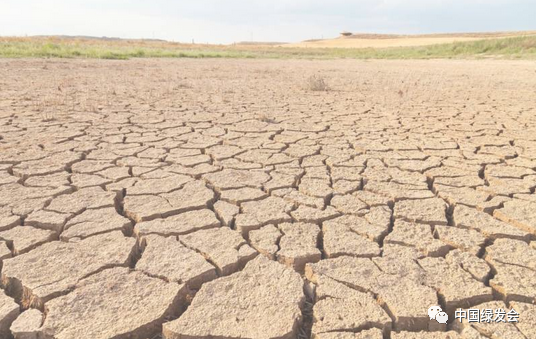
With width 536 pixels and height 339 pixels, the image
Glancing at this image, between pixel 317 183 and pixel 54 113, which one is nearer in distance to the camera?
pixel 317 183

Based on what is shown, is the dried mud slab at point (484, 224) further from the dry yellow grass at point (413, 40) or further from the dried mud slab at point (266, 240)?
the dry yellow grass at point (413, 40)

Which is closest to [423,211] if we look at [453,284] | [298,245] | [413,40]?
[453,284]

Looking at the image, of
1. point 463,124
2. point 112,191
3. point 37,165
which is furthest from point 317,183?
point 463,124

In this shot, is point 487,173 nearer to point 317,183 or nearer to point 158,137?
point 317,183

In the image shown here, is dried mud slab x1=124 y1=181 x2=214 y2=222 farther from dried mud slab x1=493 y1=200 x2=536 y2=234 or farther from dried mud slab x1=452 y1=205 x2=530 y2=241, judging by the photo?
dried mud slab x1=493 y1=200 x2=536 y2=234

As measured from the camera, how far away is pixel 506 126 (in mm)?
4176

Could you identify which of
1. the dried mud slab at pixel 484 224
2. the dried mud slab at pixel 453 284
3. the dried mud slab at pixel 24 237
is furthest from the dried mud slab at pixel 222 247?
the dried mud slab at pixel 484 224

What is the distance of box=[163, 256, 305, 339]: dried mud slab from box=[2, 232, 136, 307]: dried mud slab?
44 centimetres

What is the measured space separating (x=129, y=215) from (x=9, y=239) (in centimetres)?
53

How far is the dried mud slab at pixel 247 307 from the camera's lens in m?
1.29

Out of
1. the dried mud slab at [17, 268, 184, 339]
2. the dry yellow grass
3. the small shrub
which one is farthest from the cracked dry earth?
the dry yellow grass

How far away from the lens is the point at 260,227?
1957 millimetres

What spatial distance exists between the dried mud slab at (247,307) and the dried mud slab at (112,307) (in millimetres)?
81

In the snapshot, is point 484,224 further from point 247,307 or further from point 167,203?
point 167,203
